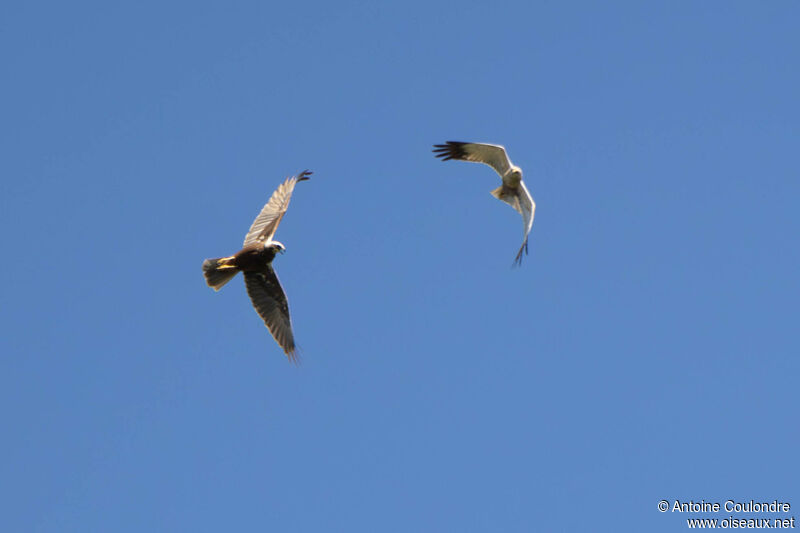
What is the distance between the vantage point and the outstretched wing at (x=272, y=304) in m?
19.9

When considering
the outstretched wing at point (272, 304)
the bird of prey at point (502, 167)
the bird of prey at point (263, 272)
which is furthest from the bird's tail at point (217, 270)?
the bird of prey at point (502, 167)

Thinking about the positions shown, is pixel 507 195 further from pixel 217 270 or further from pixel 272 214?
pixel 217 270

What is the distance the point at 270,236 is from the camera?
19969 millimetres

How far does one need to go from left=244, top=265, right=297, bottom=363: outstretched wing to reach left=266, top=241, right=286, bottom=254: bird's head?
0.50m

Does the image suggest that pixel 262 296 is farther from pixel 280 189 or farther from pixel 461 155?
pixel 461 155

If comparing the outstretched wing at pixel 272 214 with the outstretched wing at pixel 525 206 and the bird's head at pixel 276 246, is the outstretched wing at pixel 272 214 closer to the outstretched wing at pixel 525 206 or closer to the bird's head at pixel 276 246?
the bird's head at pixel 276 246

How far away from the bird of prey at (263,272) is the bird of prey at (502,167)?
406 centimetres

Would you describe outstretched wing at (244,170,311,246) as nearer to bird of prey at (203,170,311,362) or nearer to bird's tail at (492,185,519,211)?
bird of prey at (203,170,311,362)

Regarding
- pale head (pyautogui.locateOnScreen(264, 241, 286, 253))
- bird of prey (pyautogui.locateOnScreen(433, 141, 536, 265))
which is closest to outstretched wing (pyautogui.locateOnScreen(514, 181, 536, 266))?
bird of prey (pyautogui.locateOnScreen(433, 141, 536, 265))

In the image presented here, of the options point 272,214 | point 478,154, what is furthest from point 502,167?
point 272,214

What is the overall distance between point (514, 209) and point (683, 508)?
24.6 feet

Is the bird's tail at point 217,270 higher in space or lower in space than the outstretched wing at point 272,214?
lower

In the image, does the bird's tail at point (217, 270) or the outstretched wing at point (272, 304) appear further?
the outstretched wing at point (272, 304)

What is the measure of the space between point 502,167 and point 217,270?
656cm
